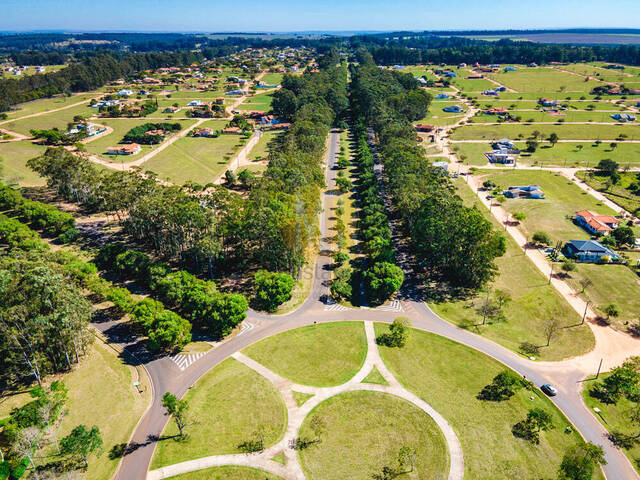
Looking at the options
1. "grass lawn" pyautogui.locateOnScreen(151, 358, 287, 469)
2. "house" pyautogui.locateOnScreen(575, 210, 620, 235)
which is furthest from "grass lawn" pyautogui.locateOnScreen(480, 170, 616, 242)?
"grass lawn" pyautogui.locateOnScreen(151, 358, 287, 469)

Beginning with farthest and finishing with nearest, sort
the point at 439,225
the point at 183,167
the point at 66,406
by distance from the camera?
the point at 183,167, the point at 439,225, the point at 66,406

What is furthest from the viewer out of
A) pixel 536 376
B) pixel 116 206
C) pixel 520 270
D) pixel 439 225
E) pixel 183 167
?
pixel 183 167

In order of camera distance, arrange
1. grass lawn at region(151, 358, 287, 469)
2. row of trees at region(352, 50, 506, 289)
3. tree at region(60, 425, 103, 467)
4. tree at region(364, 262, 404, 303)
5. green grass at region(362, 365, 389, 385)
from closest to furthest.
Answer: tree at region(60, 425, 103, 467), grass lawn at region(151, 358, 287, 469), green grass at region(362, 365, 389, 385), tree at region(364, 262, 404, 303), row of trees at region(352, 50, 506, 289)

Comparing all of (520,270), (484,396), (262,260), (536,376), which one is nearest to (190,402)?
(262,260)

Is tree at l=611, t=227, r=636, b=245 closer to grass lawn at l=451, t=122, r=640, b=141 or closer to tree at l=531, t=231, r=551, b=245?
tree at l=531, t=231, r=551, b=245

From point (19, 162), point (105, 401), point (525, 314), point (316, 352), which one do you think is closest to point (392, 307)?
point (316, 352)

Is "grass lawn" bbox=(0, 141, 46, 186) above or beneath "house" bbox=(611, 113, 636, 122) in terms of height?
beneath

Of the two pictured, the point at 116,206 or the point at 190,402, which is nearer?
the point at 190,402

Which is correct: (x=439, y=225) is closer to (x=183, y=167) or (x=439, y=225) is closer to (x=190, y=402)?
(x=190, y=402)
